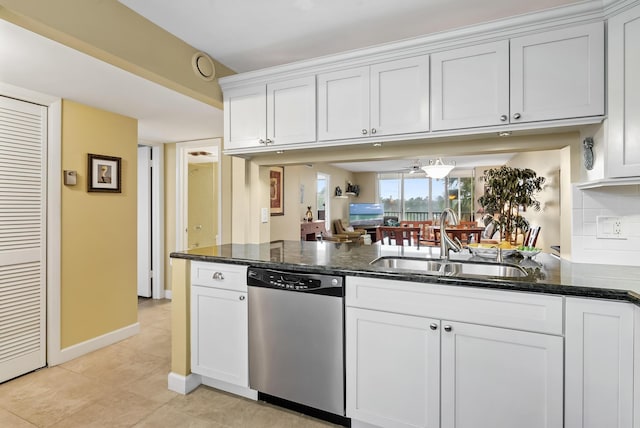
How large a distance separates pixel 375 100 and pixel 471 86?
549 millimetres

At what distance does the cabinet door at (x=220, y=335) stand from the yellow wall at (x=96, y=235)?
135 cm

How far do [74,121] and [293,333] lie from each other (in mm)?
2611

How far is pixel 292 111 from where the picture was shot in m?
2.35

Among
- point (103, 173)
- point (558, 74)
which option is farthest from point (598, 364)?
point (103, 173)

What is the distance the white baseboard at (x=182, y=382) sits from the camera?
2.25 m

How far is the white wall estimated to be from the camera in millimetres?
1799

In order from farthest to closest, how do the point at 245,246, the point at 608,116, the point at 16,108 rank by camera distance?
the point at 245,246
the point at 16,108
the point at 608,116

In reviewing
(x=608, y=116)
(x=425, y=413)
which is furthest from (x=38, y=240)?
(x=608, y=116)

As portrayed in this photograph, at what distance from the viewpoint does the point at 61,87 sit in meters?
2.49

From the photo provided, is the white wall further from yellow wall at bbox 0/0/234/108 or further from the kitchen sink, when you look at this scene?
yellow wall at bbox 0/0/234/108

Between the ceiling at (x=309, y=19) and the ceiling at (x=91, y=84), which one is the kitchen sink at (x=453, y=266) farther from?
the ceiling at (x=91, y=84)

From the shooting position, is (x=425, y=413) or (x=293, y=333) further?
(x=293, y=333)

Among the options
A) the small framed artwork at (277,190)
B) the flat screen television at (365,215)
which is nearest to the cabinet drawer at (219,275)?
the small framed artwork at (277,190)

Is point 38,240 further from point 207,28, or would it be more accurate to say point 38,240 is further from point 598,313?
point 598,313
